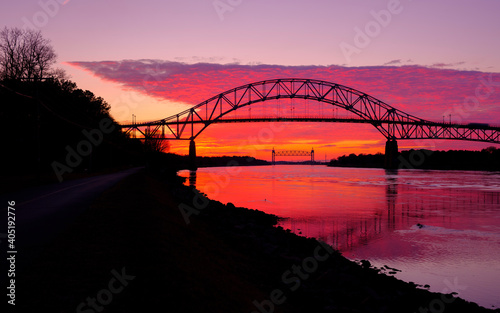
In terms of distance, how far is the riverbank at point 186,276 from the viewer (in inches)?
283

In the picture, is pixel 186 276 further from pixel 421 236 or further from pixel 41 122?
pixel 41 122

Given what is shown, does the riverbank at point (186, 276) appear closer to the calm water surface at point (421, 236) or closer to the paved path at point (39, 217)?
the paved path at point (39, 217)

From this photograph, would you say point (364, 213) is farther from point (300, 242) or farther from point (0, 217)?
point (0, 217)

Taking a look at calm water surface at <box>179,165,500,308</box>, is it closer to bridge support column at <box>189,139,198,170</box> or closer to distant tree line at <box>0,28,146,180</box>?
distant tree line at <box>0,28,146,180</box>

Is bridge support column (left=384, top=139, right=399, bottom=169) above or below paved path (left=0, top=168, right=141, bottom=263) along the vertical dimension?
above

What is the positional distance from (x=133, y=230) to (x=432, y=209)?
2915 cm

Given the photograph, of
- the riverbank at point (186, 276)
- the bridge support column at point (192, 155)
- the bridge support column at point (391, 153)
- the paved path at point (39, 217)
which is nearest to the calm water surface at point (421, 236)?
the riverbank at point (186, 276)

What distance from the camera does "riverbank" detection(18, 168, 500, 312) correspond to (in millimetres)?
7188

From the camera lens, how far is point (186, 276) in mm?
8477

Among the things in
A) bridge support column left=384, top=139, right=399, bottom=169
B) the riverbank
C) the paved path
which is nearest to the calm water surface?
the riverbank

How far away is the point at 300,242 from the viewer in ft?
59.1

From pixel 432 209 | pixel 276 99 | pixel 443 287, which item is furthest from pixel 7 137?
pixel 276 99

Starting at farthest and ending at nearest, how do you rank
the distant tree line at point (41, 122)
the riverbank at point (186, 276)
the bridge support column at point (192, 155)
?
1. the bridge support column at point (192, 155)
2. the distant tree line at point (41, 122)
3. the riverbank at point (186, 276)

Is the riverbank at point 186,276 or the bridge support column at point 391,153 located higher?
the bridge support column at point 391,153
